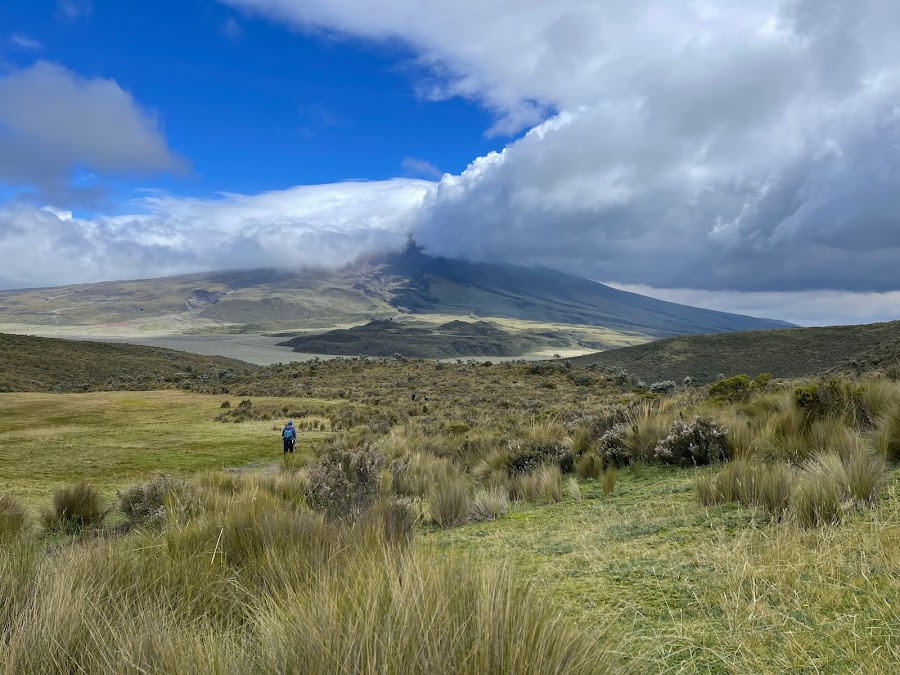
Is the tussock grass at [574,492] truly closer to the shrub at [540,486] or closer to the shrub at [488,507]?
the shrub at [540,486]

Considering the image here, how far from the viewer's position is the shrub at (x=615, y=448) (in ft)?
28.0

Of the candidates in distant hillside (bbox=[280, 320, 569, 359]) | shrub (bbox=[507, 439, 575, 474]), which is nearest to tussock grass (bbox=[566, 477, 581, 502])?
shrub (bbox=[507, 439, 575, 474])

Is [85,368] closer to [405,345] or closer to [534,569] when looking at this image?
[534,569]

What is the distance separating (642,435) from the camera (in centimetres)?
848

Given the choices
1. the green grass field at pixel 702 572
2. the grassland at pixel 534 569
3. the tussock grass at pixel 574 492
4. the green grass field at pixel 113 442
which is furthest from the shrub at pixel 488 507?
the green grass field at pixel 113 442

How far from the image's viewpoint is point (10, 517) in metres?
6.74

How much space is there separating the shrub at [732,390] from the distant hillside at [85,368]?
43.5m

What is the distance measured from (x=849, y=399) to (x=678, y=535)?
5.12 m

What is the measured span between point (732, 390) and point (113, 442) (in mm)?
18642

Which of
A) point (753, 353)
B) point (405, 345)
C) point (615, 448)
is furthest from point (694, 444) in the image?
point (405, 345)

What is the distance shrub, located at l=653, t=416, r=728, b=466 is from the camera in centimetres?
726

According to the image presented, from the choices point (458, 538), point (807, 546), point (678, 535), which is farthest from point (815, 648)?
point (458, 538)

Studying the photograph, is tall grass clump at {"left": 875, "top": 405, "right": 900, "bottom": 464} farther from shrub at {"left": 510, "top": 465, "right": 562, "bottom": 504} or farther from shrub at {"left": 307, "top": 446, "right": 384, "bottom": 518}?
shrub at {"left": 307, "top": 446, "right": 384, "bottom": 518}

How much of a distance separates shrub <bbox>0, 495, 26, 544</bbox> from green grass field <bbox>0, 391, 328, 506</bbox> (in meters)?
3.22
